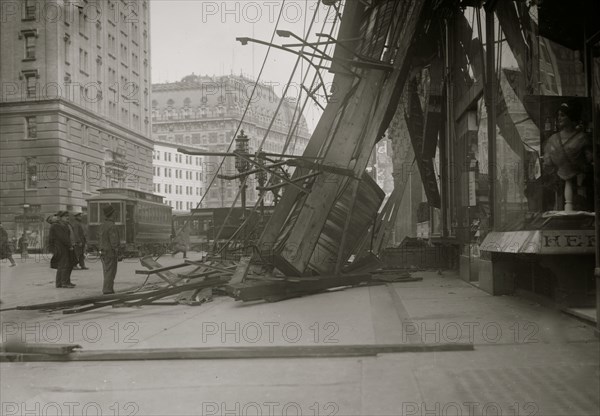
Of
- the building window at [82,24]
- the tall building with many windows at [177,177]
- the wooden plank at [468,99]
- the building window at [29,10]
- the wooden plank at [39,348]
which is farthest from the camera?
the tall building with many windows at [177,177]

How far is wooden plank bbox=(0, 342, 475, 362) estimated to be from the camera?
217 inches

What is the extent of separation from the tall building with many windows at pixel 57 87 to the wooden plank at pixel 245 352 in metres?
34.3

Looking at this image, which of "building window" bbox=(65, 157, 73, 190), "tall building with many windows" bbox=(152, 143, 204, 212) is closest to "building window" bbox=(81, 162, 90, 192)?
"building window" bbox=(65, 157, 73, 190)

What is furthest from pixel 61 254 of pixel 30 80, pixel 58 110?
pixel 30 80

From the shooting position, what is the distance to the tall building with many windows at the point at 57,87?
3931 centimetres

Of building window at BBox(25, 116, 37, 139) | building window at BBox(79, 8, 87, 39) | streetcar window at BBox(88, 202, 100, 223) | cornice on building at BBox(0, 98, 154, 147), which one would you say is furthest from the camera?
building window at BBox(79, 8, 87, 39)

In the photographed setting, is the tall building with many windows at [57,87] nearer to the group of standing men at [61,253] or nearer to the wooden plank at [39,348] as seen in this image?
the group of standing men at [61,253]

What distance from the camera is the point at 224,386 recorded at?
460 centimetres

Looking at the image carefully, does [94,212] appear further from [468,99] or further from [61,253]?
[468,99]

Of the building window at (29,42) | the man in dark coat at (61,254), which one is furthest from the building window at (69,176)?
the man in dark coat at (61,254)

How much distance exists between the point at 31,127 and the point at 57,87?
3.47 meters

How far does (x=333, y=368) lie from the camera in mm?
5059

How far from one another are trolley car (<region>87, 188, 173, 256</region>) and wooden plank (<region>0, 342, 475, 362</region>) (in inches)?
1002

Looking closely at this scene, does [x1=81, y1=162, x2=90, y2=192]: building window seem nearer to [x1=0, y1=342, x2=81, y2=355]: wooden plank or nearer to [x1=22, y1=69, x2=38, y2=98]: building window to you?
[x1=22, y1=69, x2=38, y2=98]: building window
